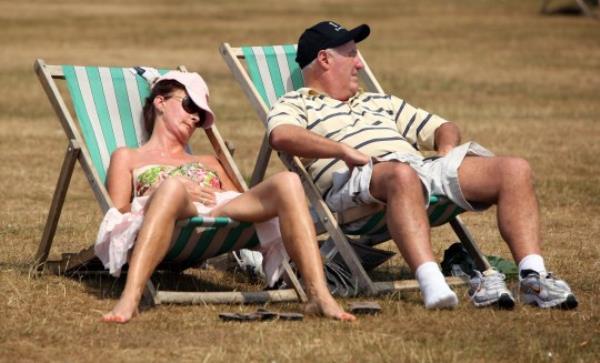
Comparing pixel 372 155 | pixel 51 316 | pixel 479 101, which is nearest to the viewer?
pixel 51 316

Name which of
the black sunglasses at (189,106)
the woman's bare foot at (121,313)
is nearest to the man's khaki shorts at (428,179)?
the black sunglasses at (189,106)

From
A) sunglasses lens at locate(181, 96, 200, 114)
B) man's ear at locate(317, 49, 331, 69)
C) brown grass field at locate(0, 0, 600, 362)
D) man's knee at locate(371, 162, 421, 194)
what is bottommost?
brown grass field at locate(0, 0, 600, 362)

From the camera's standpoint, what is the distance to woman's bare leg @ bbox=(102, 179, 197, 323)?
5.60 metres

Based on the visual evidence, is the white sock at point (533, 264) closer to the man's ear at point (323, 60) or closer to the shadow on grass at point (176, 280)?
the shadow on grass at point (176, 280)

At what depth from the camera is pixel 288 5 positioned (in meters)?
33.1

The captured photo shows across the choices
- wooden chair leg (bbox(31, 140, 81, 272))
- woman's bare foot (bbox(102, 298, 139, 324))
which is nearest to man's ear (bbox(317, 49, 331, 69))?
wooden chair leg (bbox(31, 140, 81, 272))

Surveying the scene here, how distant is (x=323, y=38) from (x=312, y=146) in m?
0.75

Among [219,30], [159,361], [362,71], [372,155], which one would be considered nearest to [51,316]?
[159,361]

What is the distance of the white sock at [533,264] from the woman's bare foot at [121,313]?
1.65m

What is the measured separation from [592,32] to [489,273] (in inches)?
830

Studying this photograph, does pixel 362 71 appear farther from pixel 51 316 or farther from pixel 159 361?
pixel 159 361

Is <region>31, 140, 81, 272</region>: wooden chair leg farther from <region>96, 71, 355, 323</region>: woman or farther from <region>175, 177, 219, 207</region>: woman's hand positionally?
<region>175, 177, 219, 207</region>: woman's hand

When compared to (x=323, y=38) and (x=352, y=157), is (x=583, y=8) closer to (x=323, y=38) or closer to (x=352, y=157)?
(x=323, y=38)

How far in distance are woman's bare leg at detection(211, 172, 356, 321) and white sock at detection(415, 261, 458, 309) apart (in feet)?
1.19
